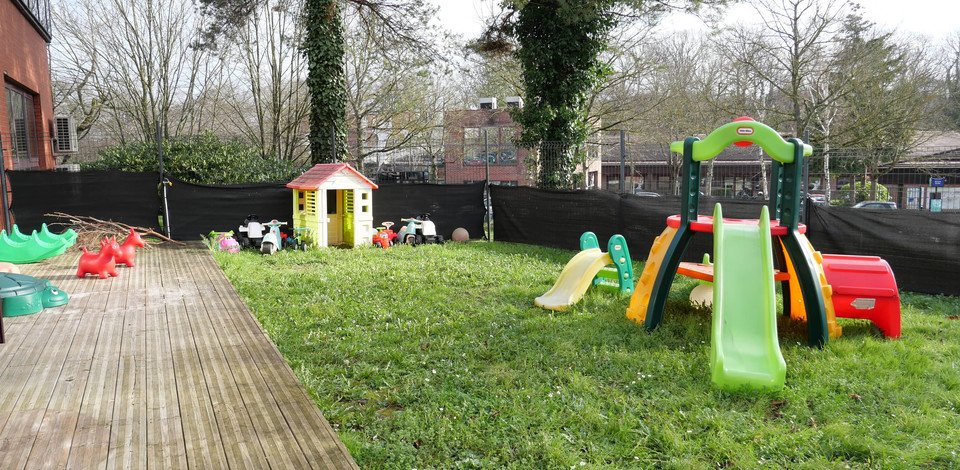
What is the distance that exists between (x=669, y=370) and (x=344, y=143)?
37.8 ft

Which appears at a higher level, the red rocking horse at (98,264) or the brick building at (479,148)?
the brick building at (479,148)

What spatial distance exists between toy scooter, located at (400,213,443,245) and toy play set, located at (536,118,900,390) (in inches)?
275

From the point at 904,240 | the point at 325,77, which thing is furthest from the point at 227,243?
the point at 904,240

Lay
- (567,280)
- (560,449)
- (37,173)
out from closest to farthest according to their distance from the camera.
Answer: (560,449) → (567,280) → (37,173)

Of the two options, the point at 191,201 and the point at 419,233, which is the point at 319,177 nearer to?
the point at 419,233

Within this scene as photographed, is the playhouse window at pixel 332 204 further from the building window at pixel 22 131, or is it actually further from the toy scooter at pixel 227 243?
the building window at pixel 22 131

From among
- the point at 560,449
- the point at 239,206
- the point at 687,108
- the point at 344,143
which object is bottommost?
the point at 560,449

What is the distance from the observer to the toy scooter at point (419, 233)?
12562 millimetres

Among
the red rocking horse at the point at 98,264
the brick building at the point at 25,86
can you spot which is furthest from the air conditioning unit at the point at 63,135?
the red rocking horse at the point at 98,264

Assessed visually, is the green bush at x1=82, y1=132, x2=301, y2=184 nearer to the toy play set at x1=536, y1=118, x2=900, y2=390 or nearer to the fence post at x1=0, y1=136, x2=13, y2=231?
the fence post at x1=0, y1=136, x2=13, y2=231

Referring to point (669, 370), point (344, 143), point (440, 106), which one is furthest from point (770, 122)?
point (669, 370)

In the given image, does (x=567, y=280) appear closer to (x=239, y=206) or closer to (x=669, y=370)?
(x=669, y=370)

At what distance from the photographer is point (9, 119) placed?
41.3ft

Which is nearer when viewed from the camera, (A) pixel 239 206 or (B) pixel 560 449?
(B) pixel 560 449
